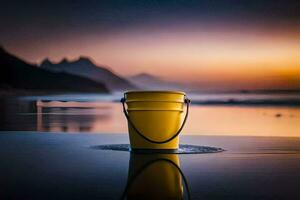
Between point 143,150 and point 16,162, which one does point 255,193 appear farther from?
point 143,150

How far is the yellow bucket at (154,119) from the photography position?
593 centimetres

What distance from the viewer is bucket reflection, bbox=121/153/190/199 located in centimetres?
316

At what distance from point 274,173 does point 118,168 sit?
1.14m

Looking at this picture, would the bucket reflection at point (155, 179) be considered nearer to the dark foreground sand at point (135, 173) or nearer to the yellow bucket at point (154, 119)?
the dark foreground sand at point (135, 173)

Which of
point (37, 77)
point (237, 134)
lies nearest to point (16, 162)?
point (237, 134)

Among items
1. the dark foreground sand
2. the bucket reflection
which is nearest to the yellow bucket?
the dark foreground sand

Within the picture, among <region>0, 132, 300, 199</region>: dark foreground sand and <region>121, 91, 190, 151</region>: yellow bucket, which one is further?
<region>121, 91, 190, 151</region>: yellow bucket

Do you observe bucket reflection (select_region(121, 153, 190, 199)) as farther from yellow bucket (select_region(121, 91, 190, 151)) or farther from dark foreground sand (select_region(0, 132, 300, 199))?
yellow bucket (select_region(121, 91, 190, 151))

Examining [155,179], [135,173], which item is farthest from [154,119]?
[155,179]

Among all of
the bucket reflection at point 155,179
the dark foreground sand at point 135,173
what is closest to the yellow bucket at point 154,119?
the dark foreground sand at point 135,173

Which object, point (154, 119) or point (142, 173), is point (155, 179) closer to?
point (142, 173)

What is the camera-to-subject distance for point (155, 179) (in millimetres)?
3777

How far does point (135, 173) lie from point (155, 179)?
0.37 meters

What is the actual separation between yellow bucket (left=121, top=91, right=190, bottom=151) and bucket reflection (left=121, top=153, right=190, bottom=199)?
57 centimetres
